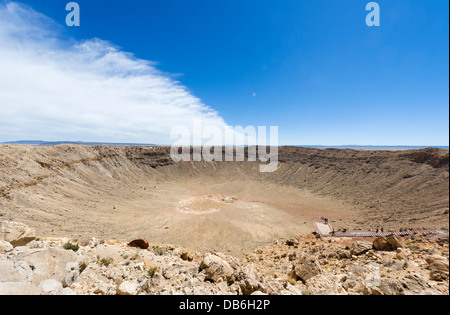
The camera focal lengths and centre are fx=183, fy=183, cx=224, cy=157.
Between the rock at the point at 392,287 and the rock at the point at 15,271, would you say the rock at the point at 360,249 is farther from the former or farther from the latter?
the rock at the point at 15,271

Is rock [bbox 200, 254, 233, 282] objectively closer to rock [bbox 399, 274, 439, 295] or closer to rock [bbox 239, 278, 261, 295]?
rock [bbox 239, 278, 261, 295]

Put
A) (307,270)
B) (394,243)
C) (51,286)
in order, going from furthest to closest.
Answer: (394,243) → (307,270) → (51,286)

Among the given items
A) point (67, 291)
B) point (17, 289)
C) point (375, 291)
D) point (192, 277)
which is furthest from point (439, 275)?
point (17, 289)

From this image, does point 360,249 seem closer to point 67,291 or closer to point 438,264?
point 438,264

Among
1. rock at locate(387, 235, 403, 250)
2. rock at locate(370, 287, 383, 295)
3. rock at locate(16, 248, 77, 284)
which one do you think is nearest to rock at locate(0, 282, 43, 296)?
rock at locate(16, 248, 77, 284)

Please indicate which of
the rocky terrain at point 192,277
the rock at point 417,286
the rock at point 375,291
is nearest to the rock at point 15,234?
the rocky terrain at point 192,277
